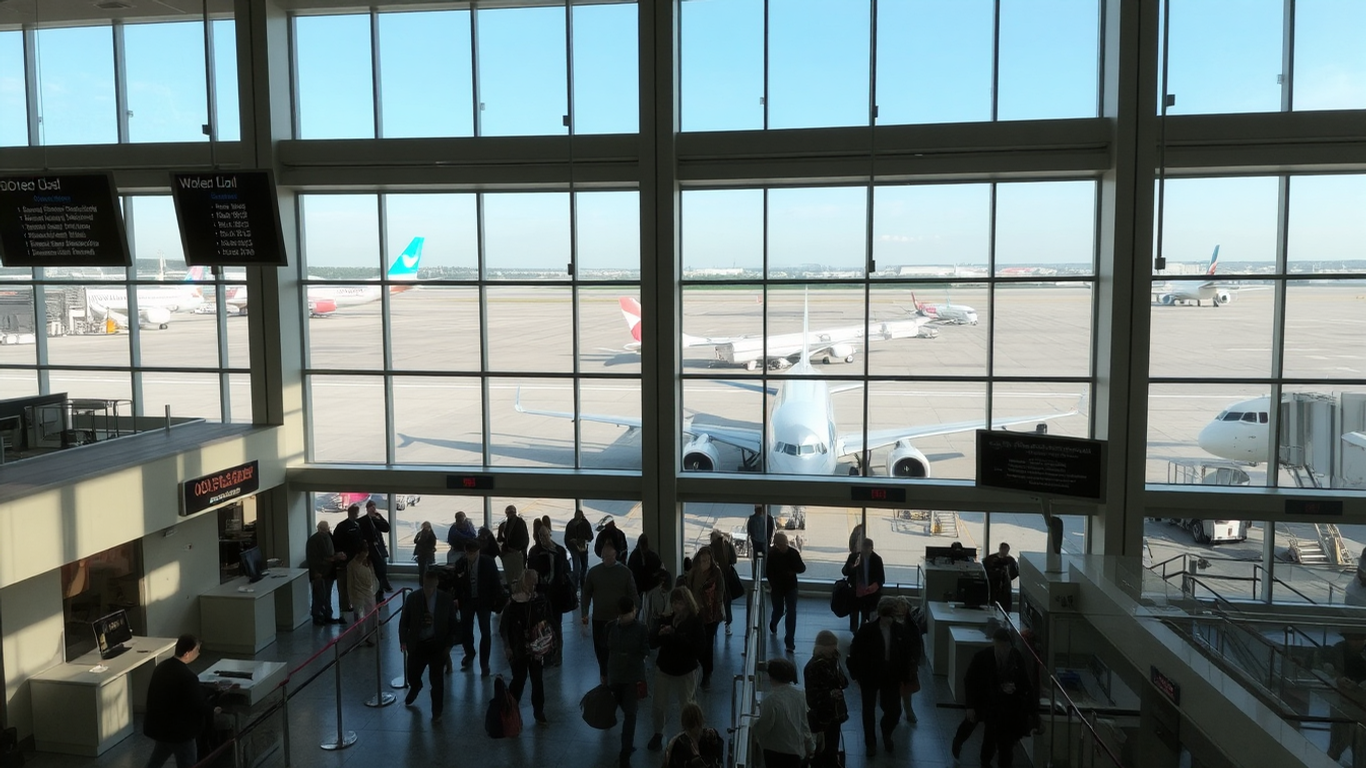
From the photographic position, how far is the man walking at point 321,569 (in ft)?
37.3

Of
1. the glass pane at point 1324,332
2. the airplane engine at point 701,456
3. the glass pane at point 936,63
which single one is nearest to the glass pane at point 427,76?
the airplane engine at point 701,456

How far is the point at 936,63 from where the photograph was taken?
11.8m

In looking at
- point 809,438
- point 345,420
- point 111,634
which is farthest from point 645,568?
point 345,420

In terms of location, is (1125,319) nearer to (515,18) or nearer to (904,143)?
(904,143)

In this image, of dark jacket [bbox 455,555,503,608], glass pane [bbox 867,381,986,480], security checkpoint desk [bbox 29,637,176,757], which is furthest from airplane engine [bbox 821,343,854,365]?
security checkpoint desk [bbox 29,637,176,757]

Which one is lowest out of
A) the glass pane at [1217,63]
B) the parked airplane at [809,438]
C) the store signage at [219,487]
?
the store signage at [219,487]

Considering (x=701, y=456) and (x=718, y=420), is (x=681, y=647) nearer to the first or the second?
(x=701, y=456)

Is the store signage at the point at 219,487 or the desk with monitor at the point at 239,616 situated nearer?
the store signage at the point at 219,487

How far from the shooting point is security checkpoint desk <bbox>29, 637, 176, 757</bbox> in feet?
26.8

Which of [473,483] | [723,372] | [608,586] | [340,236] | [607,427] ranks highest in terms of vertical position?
[340,236]

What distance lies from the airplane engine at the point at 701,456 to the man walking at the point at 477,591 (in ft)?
13.1

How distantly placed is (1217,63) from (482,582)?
34.9ft

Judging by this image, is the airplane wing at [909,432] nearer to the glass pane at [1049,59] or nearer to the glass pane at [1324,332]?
the glass pane at [1324,332]

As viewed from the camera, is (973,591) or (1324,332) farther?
(1324,332)
